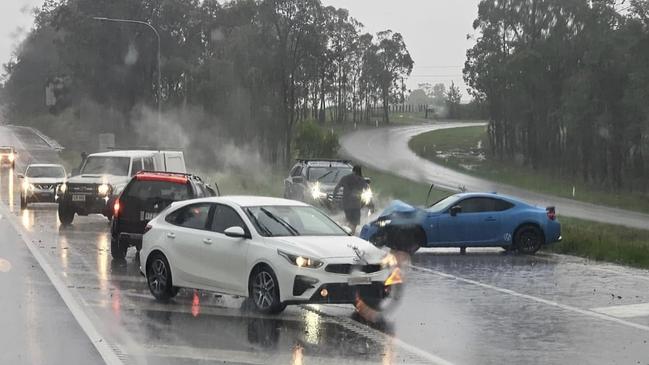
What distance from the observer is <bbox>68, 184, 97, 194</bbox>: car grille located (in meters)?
26.0

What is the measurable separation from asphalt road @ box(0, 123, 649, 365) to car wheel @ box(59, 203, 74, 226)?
324 inches

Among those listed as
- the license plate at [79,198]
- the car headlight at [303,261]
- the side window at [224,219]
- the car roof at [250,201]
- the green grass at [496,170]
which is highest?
the car roof at [250,201]

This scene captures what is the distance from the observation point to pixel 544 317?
475 inches

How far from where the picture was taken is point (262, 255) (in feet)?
38.3

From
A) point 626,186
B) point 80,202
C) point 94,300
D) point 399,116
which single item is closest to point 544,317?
point 94,300

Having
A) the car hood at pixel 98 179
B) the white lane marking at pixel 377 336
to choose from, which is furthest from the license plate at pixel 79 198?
the white lane marking at pixel 377 336

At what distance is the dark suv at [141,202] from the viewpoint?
56.9ft

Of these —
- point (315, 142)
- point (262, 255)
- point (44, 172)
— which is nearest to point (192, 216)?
point (262, 255)

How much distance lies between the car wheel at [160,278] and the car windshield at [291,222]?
5.15 feet

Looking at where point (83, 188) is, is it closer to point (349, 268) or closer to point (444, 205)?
point (444, 205)

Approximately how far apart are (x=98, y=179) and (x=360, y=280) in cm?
1626

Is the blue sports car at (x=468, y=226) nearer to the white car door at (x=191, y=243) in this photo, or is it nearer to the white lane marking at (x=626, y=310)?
the white lane marking at (x=626, y=310)

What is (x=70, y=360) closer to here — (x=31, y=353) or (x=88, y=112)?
(x=31, y=353)

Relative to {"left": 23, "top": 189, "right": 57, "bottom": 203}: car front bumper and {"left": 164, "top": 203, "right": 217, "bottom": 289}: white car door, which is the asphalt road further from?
{"left": 23, "top": 189, "right": 57, "bottom": 203}: car front bumper
